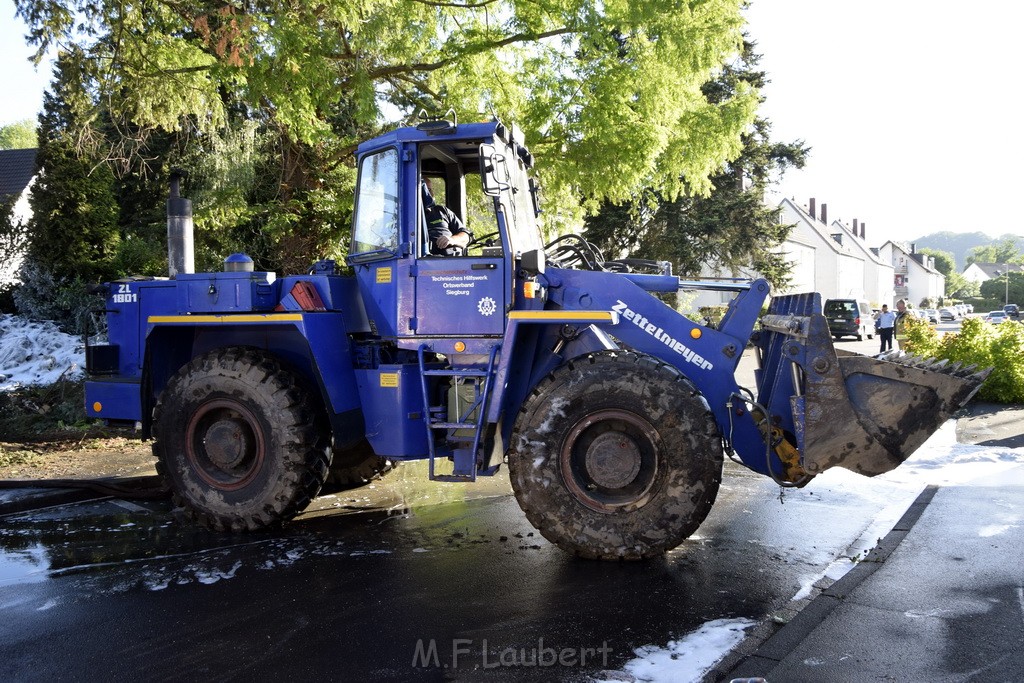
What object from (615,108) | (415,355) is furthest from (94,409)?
(615,108)

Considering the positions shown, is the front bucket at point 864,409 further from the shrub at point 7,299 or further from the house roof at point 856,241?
the house roof at point 856,241

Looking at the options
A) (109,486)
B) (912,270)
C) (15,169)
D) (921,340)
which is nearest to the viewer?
(109,486)

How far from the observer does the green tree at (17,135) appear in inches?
2426

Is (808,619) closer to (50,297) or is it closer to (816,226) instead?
(50,297)

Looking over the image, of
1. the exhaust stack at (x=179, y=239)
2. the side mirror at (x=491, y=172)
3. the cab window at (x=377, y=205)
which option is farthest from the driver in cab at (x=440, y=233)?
the exhaust stack at (x=179, y=239)

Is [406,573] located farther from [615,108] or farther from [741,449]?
[615,108]

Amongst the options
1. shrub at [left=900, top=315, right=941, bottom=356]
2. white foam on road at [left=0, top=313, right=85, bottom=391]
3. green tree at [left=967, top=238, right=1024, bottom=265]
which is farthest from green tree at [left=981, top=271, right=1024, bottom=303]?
white foam on road at [left=0, top=313, right=85, bottom=391]

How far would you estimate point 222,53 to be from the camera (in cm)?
923

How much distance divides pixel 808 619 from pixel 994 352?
36.5 ft

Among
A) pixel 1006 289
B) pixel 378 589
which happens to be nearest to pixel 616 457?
pixel 378 589

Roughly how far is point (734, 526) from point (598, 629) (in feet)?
8.28

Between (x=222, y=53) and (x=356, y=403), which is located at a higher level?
(x=222, y=53)

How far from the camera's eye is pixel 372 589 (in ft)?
18.1

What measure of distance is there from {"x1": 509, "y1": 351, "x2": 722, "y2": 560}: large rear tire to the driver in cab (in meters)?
1.40
